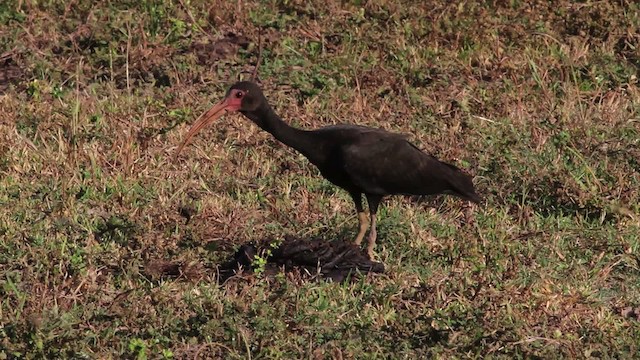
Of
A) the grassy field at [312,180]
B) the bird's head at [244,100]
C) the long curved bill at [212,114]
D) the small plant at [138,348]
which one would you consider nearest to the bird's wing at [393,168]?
the grassy field at [312,180]

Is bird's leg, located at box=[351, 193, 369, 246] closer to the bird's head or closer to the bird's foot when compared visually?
the bird's foot

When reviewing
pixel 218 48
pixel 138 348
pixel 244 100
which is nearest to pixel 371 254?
pixel 244 100

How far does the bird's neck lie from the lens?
26.6 ft

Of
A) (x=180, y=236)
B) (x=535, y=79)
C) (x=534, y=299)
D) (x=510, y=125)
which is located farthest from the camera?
(x=535, y=79)

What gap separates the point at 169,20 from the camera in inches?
439

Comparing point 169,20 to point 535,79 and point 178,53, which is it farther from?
point 535,79

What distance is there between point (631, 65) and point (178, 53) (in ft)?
11.5

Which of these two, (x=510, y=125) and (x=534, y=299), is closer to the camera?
(x=534, y=299)

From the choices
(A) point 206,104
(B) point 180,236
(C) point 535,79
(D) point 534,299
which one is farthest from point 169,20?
(D) point 534,299

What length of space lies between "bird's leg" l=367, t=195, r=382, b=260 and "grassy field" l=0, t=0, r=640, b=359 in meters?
0.12

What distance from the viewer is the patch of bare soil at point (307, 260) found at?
757 cm

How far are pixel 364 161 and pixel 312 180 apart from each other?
3.88ft

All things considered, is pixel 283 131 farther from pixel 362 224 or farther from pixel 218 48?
pixel 218 48

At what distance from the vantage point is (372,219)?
8070 mm
